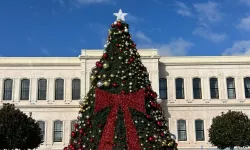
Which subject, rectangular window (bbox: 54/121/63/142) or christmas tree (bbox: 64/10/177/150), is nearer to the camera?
christmas tree (bbox: 64/10/177/150)

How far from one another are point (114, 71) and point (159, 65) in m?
23.4

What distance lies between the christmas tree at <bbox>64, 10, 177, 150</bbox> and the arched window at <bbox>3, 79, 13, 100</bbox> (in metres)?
24.4

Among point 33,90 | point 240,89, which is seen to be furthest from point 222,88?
point 33,90

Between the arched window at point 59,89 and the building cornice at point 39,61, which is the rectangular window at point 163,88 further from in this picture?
the arched window at point 59,89

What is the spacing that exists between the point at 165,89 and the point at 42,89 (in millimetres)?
10345

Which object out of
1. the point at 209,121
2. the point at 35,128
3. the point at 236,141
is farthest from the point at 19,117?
the point at 209,121

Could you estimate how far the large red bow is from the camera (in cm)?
1024

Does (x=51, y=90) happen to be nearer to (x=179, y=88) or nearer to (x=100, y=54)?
(x=100, y=54)

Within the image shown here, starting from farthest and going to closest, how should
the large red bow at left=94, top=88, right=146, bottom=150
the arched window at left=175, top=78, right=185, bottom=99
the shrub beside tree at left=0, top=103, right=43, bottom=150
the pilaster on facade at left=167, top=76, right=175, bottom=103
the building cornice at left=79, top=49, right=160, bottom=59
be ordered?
the arched window at left=175, top=78, right=185, bottom=99 < the pilaster on facade at left=167, top=76, right=175, bottom=103 < the building cornice at left=79, top=49, right=160, bottom=59 < the shrub beside tree at left=0, top=103, right=43, bottom=150 < the large red bow at left=94, top=88, right=146, bottom=150

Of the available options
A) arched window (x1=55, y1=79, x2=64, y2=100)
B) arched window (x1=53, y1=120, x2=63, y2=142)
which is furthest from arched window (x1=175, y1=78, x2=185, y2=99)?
arched window (x1=53, y1=120, x2=63, y2=142)

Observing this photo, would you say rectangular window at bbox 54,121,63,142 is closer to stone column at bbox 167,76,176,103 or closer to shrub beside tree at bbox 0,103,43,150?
stone column at bbox 167,76,176,103

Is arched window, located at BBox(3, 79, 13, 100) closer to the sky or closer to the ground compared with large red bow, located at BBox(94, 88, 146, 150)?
closer to the sky

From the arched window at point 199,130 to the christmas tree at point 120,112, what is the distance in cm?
2313

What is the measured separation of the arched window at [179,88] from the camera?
33969 mm
